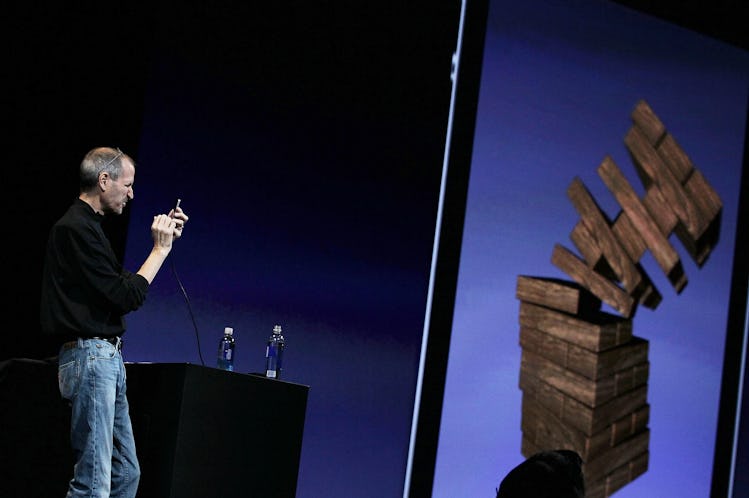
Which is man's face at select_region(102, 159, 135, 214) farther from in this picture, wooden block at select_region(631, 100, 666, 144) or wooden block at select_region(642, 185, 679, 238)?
wooden block at select_region(631, 100, 666, 144)

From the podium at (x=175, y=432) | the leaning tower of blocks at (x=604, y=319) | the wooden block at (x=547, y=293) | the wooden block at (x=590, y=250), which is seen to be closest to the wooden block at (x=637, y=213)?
the leaning tower of blocks at (x=604, y=319)

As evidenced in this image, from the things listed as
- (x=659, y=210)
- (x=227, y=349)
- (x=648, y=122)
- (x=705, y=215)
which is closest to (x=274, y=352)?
(x=227, y=349)

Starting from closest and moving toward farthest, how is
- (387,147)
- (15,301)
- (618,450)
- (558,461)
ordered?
(558,461), (15,301), (387,147), (618,450)

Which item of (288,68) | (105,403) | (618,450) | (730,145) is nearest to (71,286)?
(105,403)

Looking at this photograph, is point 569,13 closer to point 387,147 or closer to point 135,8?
point 387,147

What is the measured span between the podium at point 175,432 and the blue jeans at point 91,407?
0.31 meters

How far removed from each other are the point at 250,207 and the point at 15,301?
991 millimetres

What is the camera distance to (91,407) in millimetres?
2555

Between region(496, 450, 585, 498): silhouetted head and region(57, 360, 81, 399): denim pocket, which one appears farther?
region(57, 360, 81, 399): denim pocket

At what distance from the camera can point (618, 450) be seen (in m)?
4.45

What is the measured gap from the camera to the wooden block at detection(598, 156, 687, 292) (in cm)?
453

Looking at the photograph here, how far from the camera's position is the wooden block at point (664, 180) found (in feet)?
15.1

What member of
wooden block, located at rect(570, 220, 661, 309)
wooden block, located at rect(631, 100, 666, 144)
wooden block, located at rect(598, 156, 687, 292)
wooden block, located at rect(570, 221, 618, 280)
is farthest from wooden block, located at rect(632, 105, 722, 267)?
wooden block, located at rect(570, 221, 618, 280)

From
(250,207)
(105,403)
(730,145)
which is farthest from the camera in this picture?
(730,145)
